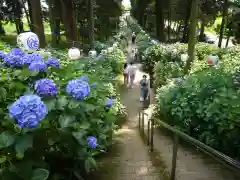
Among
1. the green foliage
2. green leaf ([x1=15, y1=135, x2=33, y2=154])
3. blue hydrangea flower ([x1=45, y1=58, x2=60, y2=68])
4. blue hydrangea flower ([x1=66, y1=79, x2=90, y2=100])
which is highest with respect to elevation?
blue hydrangea flower ([x1=45, y1=58, x2=60, y2=68])

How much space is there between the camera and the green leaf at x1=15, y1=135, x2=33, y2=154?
168cm

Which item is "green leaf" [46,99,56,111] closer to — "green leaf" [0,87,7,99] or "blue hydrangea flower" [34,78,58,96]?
"blue hydrangea flower" [34,78,58,96]

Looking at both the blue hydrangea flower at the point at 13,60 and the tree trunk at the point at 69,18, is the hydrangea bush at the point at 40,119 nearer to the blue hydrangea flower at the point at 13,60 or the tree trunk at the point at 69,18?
the blue hydrangea flower at the point at 13,60

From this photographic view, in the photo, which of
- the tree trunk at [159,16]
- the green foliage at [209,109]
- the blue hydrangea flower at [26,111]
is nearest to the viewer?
the blue hydrangea flower at [26,111]

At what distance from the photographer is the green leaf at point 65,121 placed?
1.97 meters

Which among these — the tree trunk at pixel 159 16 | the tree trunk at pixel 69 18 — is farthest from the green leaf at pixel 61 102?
the tree trunk at pixel 159 16

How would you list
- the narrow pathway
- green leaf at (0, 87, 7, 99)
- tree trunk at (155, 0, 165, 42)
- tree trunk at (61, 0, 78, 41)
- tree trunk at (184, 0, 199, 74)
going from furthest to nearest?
tree trunk at (155, 0, 165, 42) → tree trunk at (61, 0, 78, 41) → tree trunk at (184, 0, 199, 74) → the narrow pathway → green leaf at (0, 87, 7, 99)

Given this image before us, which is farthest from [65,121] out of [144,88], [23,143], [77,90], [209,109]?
[144,88]

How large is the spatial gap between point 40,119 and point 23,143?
0.20 metres

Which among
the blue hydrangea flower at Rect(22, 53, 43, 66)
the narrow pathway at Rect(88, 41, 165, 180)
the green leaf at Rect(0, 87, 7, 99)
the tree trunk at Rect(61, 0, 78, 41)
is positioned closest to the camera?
the green leaf at Rect(0, 87, 7, 99)

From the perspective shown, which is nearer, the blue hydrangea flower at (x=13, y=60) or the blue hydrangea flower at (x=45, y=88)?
the blue hydrangea flower at (x=45, y=88)

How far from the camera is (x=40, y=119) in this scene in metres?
1.66

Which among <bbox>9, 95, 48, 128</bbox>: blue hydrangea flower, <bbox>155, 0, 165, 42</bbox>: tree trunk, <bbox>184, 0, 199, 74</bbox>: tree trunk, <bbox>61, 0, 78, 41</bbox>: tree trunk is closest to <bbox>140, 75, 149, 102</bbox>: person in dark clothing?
<bbox>184, 0, 199, 74</bbox>: tree trunk

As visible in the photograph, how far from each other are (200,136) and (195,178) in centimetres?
156
